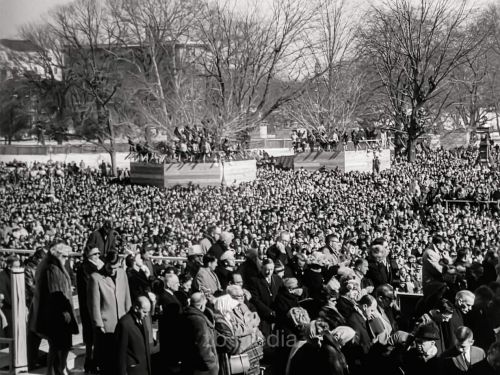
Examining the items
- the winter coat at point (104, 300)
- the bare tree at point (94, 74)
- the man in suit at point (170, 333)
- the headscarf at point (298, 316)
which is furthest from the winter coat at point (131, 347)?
the bare tree at point (94, 74)

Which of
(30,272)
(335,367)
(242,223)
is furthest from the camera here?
(242,223)

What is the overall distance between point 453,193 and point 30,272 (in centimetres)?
2051

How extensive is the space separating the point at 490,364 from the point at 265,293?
3.06 meters

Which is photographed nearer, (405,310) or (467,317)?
(467,317)

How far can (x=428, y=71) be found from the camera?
161 feet

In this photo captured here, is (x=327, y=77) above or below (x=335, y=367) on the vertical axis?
above

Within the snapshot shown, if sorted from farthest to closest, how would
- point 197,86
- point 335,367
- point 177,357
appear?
1. point 197,86
2. point 177,357
3. point 335,367

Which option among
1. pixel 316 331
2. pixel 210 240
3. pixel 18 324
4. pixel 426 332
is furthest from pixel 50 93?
pixel 426 332

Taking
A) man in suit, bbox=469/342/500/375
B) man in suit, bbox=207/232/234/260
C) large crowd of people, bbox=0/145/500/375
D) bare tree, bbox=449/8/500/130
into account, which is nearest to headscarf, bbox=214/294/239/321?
large crowd of people, bbox=0/145/500/375

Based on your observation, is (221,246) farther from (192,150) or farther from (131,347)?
(192,150)

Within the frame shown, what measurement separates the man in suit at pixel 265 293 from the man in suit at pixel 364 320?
3.22ft

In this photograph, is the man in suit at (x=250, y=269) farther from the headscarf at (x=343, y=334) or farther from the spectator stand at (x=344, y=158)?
the spectator stand at (x=344, y=158)

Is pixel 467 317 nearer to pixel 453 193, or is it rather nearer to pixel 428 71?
pixel 453 193

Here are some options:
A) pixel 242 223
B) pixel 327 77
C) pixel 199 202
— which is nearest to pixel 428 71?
pixel 327 77
